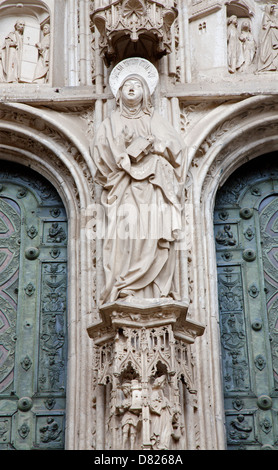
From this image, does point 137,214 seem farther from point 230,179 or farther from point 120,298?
point 230,179

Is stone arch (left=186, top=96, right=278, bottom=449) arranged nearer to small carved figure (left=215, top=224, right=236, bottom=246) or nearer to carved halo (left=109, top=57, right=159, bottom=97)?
small carved figure (left=215, top=224, right=236, bottom=246)

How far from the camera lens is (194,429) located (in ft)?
34.8

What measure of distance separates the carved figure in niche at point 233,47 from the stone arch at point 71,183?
1849mm

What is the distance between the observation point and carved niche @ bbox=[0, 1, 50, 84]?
496 inches

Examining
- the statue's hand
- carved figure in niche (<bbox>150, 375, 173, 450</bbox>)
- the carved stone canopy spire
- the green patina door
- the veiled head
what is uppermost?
the carved stone canopy spire

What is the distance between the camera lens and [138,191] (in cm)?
1109

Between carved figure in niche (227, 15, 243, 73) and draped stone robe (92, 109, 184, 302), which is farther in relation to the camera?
carved figure in niche (227, 15, 243, 73)

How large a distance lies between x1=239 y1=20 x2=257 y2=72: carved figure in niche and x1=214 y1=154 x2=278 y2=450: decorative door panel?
102 cm

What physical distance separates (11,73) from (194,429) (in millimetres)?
4466

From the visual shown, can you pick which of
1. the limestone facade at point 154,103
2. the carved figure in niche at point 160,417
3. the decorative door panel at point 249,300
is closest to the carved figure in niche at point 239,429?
the decorative door panel at point 249,300

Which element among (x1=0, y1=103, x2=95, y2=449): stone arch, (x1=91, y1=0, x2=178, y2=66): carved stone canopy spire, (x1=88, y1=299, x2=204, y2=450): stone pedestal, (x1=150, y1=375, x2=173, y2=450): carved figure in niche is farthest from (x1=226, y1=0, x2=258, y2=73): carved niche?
(x1=150, y1=375, x2=173, y2=450): carved figure in niche

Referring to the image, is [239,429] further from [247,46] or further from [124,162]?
[247,46]

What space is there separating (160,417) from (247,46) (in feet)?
14.9

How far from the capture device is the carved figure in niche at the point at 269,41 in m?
12.4
